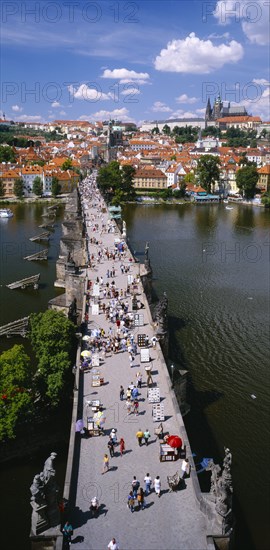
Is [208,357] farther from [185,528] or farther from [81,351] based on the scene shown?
[185,528]

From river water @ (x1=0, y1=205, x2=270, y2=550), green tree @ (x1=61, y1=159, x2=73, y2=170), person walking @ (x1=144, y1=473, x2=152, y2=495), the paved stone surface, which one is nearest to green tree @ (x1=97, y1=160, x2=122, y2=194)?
green tree @ (x1=61, y1=159, x2=73, y2=170)

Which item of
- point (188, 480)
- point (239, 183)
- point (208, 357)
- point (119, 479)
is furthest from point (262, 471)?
point (239, 183)

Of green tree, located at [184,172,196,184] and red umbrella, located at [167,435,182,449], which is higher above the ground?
green tree, located at [184,172,196,184]

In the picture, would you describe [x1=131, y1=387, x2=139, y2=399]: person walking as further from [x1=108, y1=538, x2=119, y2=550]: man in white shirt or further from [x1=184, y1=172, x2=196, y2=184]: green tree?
[x1=184, y1=172, x2=196, y2=184]: green tree

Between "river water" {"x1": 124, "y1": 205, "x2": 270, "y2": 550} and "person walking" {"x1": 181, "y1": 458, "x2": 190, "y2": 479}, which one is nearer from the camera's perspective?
"person walking" {"x1": 181, "y1": 458, "x2": 190, "y2": 479}

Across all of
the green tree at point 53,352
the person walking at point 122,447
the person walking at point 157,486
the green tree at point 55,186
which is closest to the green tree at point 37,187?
the green tree at point 55,186
